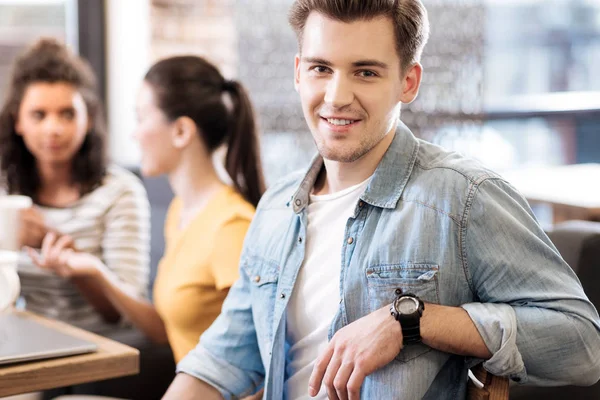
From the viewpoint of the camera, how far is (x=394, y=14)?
133 cm

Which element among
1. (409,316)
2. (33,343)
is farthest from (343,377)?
(33,343)

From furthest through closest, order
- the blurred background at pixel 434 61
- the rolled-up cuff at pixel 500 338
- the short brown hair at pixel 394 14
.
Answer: the blurred background at pixel 434 61 < the short brown hair at pixel 394 14 < the rolled-up cuff at pixel 500 338

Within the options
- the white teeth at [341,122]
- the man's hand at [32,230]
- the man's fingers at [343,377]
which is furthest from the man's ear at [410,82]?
the man's hand at [32,230]

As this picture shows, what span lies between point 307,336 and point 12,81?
1410mm

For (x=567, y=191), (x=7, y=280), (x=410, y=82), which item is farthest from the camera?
(x=567, y=191)

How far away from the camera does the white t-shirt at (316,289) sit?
140cm

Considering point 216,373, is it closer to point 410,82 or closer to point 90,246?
point 410,82

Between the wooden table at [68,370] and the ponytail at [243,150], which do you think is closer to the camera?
the wooden table at [68,370]

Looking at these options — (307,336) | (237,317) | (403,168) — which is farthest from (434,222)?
(237,317)

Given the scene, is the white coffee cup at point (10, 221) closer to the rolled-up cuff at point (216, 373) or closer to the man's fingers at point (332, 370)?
the rolled-up cuff at point (216, 373)

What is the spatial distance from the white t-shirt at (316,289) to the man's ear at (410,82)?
0.50 feet

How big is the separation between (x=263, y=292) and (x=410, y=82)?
0.43 meters

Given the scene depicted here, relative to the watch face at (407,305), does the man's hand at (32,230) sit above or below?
below

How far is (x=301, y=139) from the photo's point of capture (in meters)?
3.19
